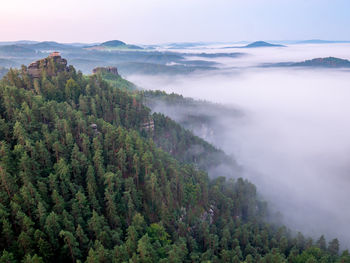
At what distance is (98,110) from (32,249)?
54889 mm

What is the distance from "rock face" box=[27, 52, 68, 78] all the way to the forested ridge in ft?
2.15

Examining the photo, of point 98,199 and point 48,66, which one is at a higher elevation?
point 48,66

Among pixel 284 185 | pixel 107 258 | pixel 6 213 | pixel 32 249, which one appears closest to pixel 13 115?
pixel 6 213

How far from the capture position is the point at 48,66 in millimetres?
87250

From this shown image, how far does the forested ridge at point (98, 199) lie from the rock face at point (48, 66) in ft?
2.15

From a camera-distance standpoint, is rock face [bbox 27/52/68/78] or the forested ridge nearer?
the forested ridge

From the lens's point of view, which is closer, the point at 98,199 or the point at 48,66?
the point at 98,199

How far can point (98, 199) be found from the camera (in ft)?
160

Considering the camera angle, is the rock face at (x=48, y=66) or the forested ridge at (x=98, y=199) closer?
the forested ridge at (x=98, y=199)

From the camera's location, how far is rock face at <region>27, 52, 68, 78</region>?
84.2m

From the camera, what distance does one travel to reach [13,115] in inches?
2140

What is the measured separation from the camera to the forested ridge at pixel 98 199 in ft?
118

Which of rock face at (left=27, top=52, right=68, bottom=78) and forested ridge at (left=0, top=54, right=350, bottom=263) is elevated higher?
rock face at (left=27, top=52, right=68, bottom=78)

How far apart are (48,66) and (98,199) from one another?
2323 inches
